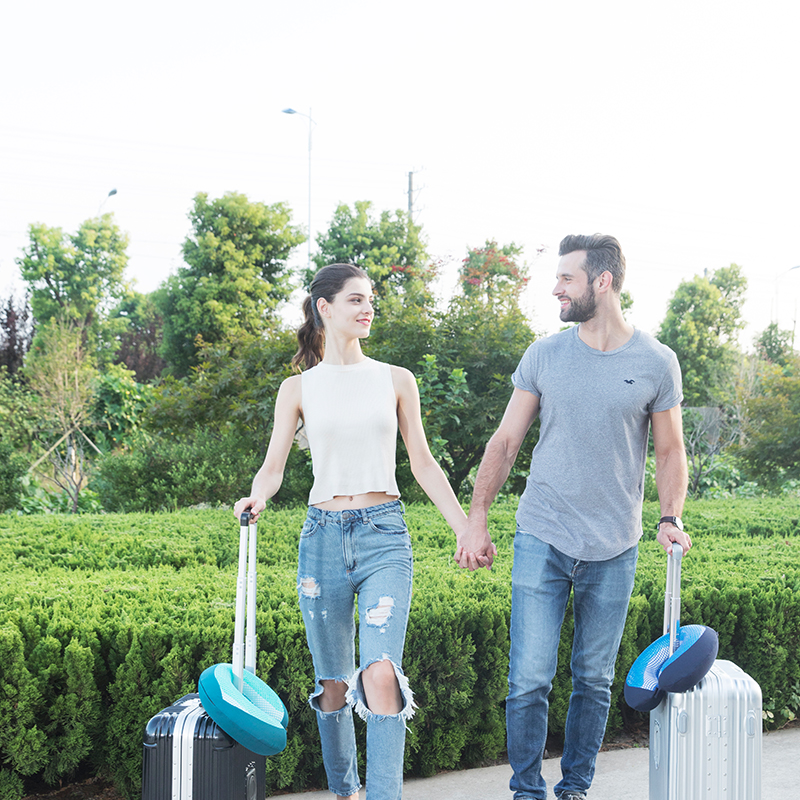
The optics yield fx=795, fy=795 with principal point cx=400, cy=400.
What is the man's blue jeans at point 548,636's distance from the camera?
2633 mm

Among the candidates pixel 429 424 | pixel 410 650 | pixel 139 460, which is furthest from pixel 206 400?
pixel 410 650

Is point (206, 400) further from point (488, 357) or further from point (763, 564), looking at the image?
Result: point (763, 564)

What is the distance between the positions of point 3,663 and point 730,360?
77.0 feet

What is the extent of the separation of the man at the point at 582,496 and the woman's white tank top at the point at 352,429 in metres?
0.43

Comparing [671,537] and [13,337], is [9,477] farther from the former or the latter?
[13,337]

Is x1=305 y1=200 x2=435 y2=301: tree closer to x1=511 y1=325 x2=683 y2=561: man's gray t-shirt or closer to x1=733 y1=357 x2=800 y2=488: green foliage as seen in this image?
x1=733 y1=357 x2=800 y2=488: green foliage

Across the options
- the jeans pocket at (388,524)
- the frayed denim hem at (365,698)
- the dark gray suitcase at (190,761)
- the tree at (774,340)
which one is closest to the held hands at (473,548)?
the jeans pocket at (388,524)

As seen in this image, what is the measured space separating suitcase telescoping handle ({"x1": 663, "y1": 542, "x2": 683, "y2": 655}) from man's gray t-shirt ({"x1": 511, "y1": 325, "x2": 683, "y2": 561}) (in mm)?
177

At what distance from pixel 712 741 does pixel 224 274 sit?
20.6 metres

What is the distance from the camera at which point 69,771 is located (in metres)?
2.98

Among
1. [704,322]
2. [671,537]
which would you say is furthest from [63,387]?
[704,322]

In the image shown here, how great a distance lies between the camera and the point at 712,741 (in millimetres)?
2379

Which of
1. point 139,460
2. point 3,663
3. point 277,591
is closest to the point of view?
point 3,663

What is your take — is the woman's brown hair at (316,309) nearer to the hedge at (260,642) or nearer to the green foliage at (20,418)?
the hedge at (260,642)
